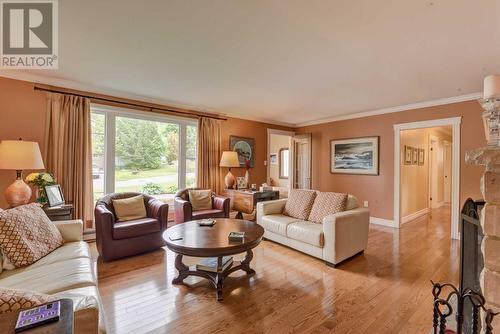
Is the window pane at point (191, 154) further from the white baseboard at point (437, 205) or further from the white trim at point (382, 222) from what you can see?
the white baseboard at point (437, 205)

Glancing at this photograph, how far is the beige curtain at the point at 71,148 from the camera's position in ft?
10.9

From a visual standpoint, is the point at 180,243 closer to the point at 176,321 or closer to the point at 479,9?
the point at 176,321

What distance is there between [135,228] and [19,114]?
2.19 m

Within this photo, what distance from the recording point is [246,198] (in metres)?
4.55

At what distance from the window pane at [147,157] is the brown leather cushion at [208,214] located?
3.45 ft

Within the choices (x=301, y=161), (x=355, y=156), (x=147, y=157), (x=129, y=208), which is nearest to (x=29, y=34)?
(x=129, y=208)

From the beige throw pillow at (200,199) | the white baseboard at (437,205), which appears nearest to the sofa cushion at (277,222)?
the beige throw pillow at (200,199)

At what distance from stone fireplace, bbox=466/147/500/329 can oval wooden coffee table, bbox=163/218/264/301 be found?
62.6 inches

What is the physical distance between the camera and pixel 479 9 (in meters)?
1.77

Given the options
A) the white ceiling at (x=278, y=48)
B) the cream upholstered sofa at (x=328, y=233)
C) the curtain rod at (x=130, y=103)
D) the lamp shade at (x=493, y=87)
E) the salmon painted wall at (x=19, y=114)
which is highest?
the white ceiling at (x=278, y=48)

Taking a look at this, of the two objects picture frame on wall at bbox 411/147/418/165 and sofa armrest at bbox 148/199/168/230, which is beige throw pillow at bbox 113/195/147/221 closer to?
sofa armrest at bbox 148/199/168/230

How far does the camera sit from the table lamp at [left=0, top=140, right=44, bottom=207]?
2.60 m

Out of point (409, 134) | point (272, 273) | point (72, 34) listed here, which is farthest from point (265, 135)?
point (72, 34)

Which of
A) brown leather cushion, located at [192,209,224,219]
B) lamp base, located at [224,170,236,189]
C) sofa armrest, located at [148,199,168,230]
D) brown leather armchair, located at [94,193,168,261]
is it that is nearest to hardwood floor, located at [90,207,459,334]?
brown leather armchair, located at [94,193,168,261]
